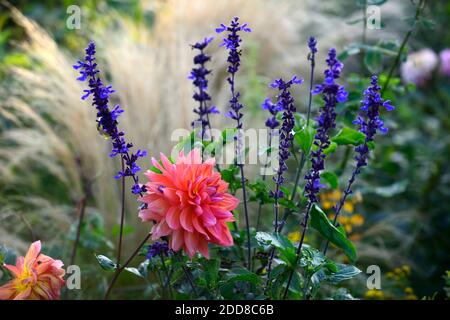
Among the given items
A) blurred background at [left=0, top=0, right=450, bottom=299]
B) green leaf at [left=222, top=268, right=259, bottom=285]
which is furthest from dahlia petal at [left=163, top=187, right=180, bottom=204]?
blurred background at [left=0, top=0, right=450, bottom=299]

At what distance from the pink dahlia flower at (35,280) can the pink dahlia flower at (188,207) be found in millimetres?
227

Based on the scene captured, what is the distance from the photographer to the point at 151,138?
255cm

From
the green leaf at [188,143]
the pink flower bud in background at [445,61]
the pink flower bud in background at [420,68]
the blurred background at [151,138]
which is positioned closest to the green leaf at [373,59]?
the blurred background at [151,138]

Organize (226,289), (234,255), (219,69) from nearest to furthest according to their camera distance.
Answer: (226,289) < (234,255) < (219,69)

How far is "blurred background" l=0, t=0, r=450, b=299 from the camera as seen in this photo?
229 centimetres

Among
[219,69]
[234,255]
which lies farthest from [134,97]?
[234,255]

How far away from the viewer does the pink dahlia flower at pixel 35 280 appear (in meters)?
1.21

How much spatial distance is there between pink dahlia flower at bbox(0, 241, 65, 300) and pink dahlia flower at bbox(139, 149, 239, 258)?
23 centimetres

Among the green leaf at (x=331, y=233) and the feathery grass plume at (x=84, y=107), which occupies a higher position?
the feathery grass plume at (x=84, y=107)

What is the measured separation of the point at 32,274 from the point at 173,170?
0.37 meters

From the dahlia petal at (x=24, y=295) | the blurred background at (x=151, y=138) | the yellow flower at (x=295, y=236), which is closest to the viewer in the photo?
the dahlia petal at (x=24, y=295)

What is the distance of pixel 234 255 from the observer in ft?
5.32

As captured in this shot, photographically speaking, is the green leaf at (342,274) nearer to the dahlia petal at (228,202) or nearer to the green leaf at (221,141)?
the dahlia petal at (228,202)
